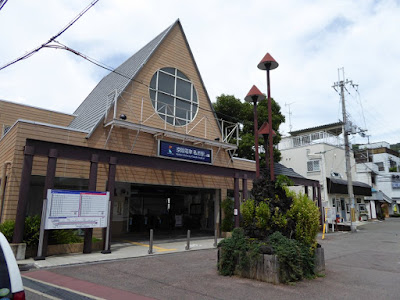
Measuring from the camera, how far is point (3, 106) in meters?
18.0

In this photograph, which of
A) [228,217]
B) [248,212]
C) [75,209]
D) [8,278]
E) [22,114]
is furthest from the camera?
[22,114]

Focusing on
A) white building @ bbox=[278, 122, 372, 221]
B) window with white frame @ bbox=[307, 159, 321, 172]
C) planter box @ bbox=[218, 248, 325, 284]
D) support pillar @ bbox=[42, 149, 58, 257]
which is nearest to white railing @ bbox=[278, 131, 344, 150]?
white building @ bbox=[278, 122, 372, 221]

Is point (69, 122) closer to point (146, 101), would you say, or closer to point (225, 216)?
point (146, 101)

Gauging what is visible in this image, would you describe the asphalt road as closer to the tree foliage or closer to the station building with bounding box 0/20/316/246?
the station building with bounding box 0/20/316/246

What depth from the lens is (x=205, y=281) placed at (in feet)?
24.3

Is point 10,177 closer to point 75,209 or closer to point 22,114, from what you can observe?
point 75,209

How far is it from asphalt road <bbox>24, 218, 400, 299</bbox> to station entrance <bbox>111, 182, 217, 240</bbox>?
26.6 feet

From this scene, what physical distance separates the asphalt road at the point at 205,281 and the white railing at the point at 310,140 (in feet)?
85.4

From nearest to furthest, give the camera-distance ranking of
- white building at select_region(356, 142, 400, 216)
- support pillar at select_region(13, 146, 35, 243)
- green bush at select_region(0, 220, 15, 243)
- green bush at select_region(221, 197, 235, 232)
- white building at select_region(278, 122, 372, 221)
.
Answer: support pillar at select_region(13, 146, 35, 243) → green bush at select_region(0, 220, 15, 243) → green bush at select_region(221, 197, 235, 232) → white building at select_region(278, 122, 372, 221) → white building at select_region(356, 142, 400, 216)

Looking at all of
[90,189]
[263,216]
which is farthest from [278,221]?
[90,189]

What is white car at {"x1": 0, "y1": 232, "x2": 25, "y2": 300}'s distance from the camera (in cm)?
287

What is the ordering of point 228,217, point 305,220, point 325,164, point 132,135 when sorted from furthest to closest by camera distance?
point 325,164 < point 228,217 < point 132,135 < point 305,220

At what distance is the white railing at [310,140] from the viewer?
35125mm

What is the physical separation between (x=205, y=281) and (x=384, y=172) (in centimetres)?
5299
